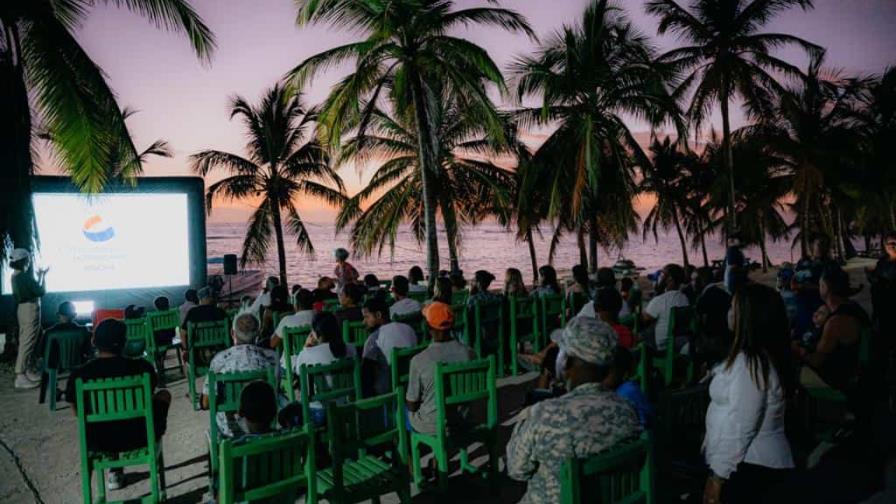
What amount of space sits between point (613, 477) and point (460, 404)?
2023 millimetres

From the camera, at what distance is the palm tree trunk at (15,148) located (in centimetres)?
742

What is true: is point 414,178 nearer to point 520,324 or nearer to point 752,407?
point 520,324

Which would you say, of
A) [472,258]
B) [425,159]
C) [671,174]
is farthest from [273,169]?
[472,258]

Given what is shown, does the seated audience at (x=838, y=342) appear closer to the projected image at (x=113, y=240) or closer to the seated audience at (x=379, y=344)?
the seated audience at (x=379, y=344)

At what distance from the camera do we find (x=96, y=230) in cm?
1348

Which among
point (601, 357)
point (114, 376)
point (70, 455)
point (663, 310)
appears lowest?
point (70, 455)

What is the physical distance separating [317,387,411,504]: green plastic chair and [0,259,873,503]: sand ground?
71cm

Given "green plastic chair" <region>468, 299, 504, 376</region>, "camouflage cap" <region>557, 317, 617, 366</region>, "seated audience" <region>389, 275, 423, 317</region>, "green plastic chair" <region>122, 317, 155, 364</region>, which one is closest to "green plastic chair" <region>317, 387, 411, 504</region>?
"camouflage cap" <region>557, 317, 617, 366</region>

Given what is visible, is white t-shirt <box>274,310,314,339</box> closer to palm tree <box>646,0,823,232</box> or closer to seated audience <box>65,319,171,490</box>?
seated audience <box>65,319,171,490</box>

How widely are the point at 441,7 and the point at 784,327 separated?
10135 mm

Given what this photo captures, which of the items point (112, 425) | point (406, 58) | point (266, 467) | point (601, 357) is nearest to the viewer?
point (601, 357)

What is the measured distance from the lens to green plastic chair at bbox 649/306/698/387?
5.38 m

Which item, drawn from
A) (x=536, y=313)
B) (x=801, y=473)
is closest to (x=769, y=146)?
(x=536, y=313)

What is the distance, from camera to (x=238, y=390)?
171 inches
